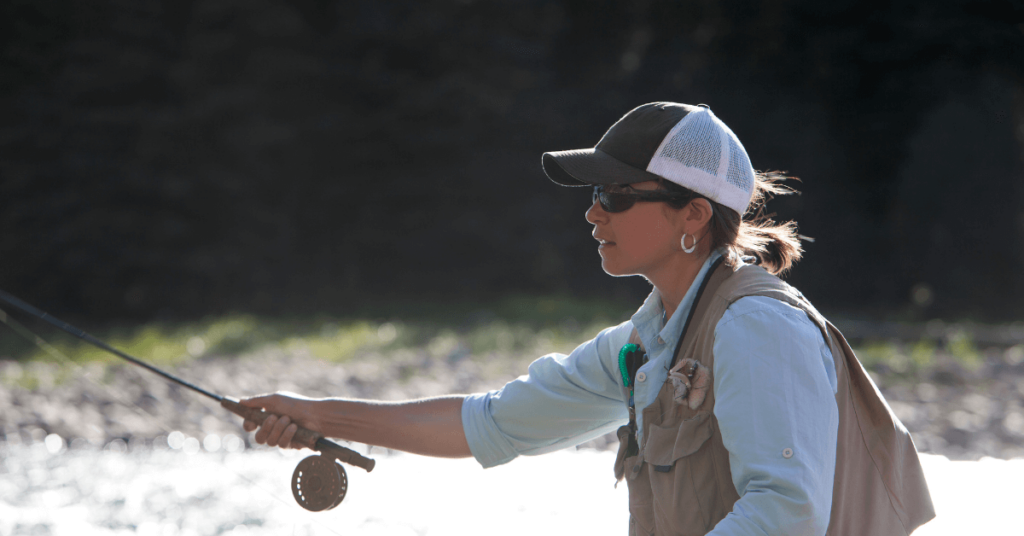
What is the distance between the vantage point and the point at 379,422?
2.10m

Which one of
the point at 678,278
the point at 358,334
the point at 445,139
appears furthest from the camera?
the point at 445,139

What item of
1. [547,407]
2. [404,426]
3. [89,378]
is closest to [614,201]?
[547,407]

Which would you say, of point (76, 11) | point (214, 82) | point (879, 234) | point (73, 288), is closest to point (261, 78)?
point (214, 82)

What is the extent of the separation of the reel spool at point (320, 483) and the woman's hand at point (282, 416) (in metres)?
0.06

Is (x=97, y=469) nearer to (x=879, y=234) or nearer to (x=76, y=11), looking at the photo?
(x=76, y=11)

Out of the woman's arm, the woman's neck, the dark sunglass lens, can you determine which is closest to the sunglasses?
the dark sunglass lens

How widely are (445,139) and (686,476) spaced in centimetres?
1382

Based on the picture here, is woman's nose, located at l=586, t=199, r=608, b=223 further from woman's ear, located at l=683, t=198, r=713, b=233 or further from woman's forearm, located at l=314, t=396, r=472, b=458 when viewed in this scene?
woman's forearm, located at l=314, t=396, r=472, b=458

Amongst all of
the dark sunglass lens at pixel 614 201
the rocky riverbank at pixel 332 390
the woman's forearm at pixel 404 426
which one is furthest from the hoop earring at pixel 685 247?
the rocky riverbank at pixel 332 390

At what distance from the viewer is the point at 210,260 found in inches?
549

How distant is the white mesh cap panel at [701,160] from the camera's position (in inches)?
66.2

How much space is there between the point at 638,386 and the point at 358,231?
14.0 metres

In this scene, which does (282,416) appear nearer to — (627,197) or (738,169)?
(627,197)

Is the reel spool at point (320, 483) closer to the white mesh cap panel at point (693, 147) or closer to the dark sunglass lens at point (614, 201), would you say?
the dark sunglass lens at point (614, 201)
